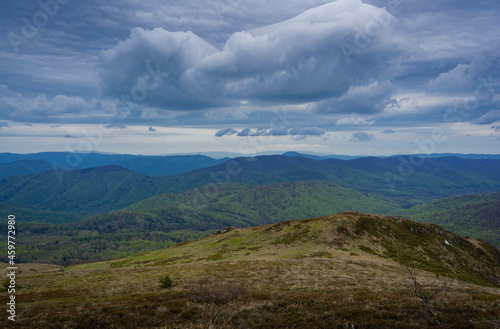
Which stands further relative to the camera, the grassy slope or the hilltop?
the hilltop

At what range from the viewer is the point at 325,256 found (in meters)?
63.9

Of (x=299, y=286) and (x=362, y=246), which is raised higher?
(x=299, y=286)

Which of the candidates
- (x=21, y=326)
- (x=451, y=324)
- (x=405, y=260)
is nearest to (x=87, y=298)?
(x=21, y=326)

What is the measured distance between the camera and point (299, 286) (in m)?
35.2

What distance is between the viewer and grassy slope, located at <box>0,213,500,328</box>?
1911 centimetres

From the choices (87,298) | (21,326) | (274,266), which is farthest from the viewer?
(274,266)

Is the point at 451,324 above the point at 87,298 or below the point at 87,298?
above

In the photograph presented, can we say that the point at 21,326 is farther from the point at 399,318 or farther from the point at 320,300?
the point at 399,318

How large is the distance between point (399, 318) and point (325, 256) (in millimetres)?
48417

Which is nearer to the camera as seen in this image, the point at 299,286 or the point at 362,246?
the point at 299,286

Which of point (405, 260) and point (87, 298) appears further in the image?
point (405, 260)

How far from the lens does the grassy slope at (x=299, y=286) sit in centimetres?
1911

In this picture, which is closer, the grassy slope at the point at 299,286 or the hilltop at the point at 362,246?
the grassy slope at the point at 299,286


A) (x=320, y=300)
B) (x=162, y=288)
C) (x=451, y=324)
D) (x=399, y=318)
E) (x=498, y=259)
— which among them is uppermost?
(x=451, y=324)
